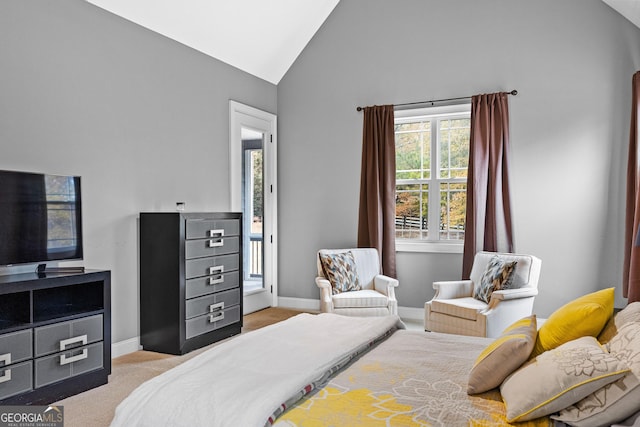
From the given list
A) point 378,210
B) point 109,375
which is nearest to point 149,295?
point 109,375

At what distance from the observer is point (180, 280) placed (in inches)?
157

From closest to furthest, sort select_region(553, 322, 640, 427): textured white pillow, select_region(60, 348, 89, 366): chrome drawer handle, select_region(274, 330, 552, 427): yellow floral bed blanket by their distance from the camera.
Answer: select_region(553, 322, 640, 427): textured white pillow, select_region(274, 330, 552, 427): yellow floral bed blanket, select_region(60, 348, 89, 366): chrome drawer handle

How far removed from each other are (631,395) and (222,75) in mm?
4652

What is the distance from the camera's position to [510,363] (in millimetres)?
1753

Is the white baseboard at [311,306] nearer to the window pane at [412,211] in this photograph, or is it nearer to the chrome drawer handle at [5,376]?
the window pane at [412,211]

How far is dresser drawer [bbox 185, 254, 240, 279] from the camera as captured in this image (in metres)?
4.10

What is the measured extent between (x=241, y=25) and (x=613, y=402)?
15.1 ft

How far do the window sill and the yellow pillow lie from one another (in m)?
3.21

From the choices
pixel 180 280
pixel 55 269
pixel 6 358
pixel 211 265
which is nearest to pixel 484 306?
pixel 211 265

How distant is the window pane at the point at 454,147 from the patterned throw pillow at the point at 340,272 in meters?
1.43

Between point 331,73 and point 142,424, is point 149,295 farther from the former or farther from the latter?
point 331,73

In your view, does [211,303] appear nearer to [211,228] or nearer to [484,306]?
[211,228]

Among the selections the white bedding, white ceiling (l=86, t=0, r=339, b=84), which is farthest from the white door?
the white bedding

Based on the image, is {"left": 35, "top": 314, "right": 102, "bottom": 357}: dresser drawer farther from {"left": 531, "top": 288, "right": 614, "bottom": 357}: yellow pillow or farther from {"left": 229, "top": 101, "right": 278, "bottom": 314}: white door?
{"left": 531, "top": 288, "right": 614, "bottom": 357}: yellow pillow
